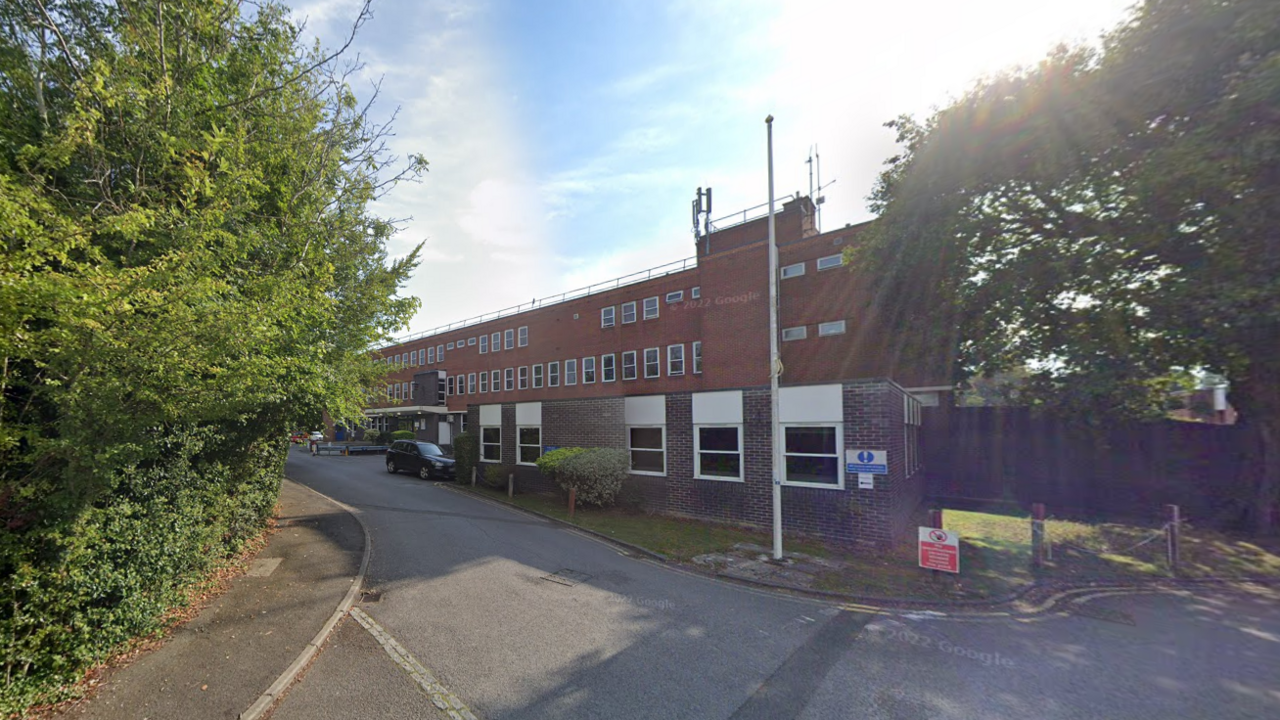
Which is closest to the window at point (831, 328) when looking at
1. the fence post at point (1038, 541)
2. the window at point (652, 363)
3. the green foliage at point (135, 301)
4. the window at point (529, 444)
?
the window at point (652, 363)

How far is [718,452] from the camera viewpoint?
1305 centimetres

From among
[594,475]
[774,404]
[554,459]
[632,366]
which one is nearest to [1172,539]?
[774,404]

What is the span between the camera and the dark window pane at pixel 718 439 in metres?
12.8

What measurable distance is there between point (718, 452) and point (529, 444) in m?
Result: 7.91

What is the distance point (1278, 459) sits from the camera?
11547 millimetres

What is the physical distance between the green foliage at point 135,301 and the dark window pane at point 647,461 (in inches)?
339

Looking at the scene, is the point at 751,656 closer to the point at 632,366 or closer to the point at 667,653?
the point at 667,653

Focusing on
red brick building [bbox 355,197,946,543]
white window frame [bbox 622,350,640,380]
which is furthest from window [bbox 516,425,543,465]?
white window frame [bbox 622,350,640,380]

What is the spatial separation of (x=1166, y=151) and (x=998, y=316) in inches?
196

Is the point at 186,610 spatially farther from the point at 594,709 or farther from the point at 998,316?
the point at 998,316

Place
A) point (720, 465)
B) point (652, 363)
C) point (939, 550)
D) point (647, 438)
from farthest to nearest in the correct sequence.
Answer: point (652, 363) → point (647, 438) → point (720, 465) → point (939, 550)

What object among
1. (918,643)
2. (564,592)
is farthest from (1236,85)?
(564,592)

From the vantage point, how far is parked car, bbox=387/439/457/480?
69.5ft

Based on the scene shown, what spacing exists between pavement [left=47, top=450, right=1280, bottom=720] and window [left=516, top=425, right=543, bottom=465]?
29.3 feet
